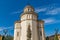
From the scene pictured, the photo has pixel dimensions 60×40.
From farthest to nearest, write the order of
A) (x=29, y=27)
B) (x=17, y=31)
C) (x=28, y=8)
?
(x=28, y=8), (x=17, y=31), (x=29, y=27)

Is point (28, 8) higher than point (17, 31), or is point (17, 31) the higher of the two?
point (28, 8)

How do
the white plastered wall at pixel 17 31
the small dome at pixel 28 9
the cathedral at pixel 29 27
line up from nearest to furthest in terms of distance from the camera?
the cathedral at pixel 29 27 < the white plastered wall at pixel 17 31 < the small dome at pixel 28 9

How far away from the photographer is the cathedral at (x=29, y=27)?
1433 inches

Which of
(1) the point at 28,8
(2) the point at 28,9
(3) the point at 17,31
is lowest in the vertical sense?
(3) the point at 17,31

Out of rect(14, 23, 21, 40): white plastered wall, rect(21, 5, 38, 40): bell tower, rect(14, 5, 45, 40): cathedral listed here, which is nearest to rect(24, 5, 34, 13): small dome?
rect(14, 5, 45, 40): cathedral

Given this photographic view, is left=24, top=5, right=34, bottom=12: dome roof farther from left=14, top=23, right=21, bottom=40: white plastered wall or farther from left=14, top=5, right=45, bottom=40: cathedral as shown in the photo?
left=14, top=23, right=21, bottom=40: white plastered wall

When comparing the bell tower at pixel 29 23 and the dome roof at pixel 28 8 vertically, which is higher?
the dome roof at pixel 28 8

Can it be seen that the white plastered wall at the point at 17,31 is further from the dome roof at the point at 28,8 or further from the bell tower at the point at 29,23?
the dome roof at the point at 28,8

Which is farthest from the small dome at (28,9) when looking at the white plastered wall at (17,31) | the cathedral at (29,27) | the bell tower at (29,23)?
the white plastered wall at (17,31)

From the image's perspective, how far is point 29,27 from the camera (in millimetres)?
36875

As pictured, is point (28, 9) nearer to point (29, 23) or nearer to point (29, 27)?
point (29, 23)

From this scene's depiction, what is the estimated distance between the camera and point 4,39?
4247 centimetres

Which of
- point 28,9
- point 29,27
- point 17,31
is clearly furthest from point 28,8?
point 17,31

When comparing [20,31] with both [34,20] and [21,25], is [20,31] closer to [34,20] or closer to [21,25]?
[21,25]
